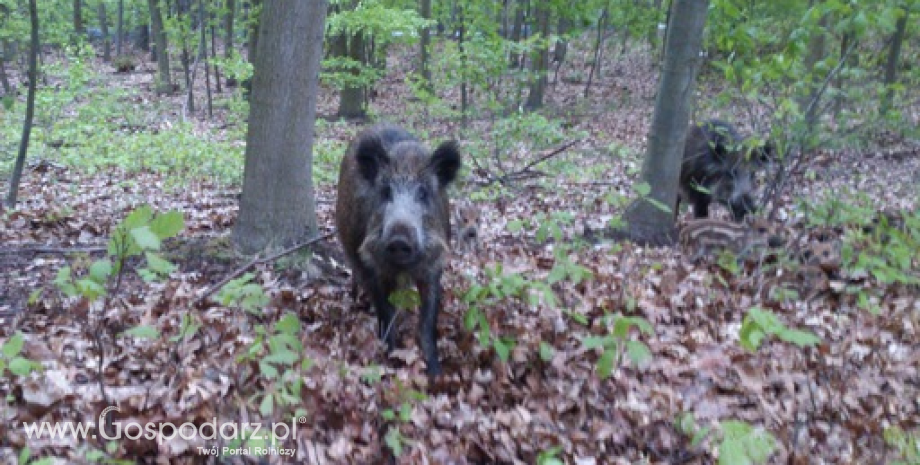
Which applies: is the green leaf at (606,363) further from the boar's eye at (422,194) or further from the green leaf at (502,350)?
the boar's eye at (422,194)

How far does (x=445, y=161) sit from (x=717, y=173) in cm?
509

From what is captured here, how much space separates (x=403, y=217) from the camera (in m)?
4.53

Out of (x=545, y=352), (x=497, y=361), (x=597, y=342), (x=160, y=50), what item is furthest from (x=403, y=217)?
(x=160, y=50)

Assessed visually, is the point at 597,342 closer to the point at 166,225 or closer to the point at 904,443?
the point at 904,443

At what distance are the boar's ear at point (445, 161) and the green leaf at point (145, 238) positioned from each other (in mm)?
2794

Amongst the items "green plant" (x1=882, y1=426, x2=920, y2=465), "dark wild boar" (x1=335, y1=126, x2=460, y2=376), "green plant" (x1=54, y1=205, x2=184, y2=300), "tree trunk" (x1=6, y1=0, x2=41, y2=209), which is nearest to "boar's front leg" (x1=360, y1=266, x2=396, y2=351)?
"dark wild boar" (x1=335, y1=126, x2=460, y2=376)

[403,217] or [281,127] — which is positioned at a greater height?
[281,127]

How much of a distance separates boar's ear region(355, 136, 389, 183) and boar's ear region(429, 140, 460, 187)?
34 cm

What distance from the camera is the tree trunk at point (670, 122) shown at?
6.81 m

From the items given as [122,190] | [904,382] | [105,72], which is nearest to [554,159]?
[122,190]

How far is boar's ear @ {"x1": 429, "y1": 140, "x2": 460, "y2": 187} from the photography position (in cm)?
507

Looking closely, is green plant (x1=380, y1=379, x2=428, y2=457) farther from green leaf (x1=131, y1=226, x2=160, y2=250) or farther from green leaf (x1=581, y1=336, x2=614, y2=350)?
green leaf (x1=131, y1=226, x2=160, y2=250)

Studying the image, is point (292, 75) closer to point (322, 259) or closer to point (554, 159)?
point (322, 259)

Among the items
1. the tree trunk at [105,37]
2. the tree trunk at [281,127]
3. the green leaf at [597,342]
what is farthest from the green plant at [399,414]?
the tree trunk at [105,37]
